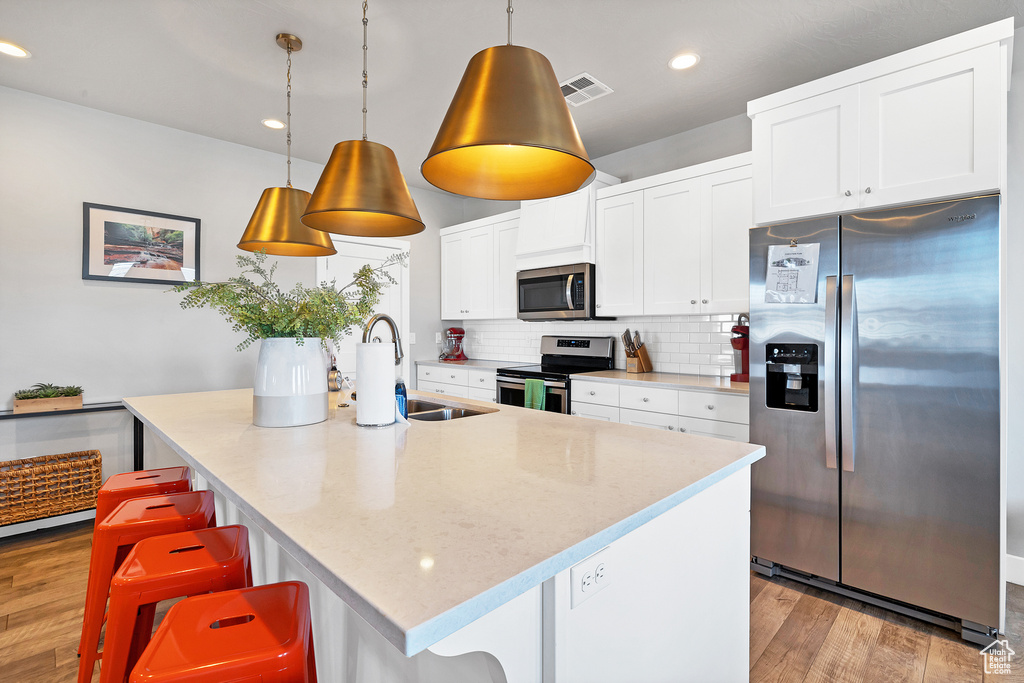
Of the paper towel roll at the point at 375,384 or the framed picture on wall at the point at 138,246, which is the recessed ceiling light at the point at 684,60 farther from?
the framed picture on wall at the point at 138,246

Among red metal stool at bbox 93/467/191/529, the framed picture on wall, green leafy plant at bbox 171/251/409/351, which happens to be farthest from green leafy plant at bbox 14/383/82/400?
green leafy plant at bbox 171/251/409/351

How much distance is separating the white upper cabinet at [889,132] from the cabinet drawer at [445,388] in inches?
110

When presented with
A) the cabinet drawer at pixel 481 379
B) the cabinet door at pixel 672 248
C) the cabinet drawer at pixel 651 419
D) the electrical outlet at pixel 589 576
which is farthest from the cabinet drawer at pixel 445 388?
the electrical outlet at pixel 589 576

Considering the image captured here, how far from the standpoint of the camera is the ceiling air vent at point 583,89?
9.16 ft

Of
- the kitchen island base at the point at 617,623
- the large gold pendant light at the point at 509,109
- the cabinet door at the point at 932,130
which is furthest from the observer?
the cabinet door at the point at 932,130

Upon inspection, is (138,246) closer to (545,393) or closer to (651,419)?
(545,393)

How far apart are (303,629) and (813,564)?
7.50ft

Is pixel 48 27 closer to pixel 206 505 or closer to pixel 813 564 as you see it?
pixel 206 505

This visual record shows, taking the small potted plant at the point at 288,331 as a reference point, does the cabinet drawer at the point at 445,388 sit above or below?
below

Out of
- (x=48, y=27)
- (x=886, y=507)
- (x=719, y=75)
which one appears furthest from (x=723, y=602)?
(x=48, y=27)

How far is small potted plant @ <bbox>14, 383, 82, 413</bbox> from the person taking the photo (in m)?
2.87

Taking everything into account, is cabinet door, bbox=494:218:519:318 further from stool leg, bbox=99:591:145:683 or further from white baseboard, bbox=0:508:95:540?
stool leg, bbox=99:591:145:683

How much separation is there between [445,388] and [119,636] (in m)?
3.55

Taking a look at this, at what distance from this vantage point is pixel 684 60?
2.60 metres
